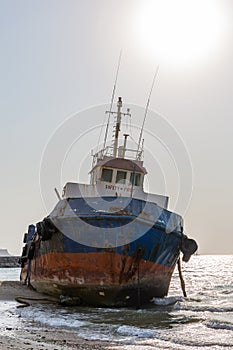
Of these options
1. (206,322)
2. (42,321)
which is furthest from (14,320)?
(206,322)

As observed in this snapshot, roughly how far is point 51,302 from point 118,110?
27.8 feet

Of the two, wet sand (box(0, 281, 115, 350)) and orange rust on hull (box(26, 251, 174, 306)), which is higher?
orange rust on hull (box(26, 251, 174, 306))

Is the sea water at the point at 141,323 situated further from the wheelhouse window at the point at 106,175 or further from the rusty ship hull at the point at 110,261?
the wheelhouse window at the point at 106,175

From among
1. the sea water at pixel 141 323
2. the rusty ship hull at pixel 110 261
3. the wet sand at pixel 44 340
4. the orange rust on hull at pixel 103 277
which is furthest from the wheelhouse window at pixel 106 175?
the wet sand at pixel 44 340

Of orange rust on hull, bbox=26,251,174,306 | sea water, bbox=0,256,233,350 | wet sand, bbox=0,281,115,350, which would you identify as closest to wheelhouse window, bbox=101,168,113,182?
orange rust on hull, bbox=26,251,174,306

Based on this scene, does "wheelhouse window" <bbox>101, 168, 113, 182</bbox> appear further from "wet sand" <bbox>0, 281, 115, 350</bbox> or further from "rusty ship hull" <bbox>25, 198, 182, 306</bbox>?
"wet sand" <bbox>0, 281, 115, 350</bbox>

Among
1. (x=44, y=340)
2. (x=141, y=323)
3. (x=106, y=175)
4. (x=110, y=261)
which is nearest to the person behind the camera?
(x=44, y=340)

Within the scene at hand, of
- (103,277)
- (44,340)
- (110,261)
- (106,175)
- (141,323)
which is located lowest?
(44,340)

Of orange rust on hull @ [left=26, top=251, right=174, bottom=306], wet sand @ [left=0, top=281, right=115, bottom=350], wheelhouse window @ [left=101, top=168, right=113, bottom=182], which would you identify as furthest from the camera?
wheelhouse window @ [left=101, top=168, right=113, bottom=182]

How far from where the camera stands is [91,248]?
1294 cm

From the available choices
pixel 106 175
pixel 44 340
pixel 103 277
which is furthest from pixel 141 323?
pixel 106 175

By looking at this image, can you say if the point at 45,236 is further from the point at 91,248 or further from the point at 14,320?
the point at 14,320

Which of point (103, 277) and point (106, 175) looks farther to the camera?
point (106, 175)

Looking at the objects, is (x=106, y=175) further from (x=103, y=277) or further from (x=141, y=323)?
(x=141, y=323)
